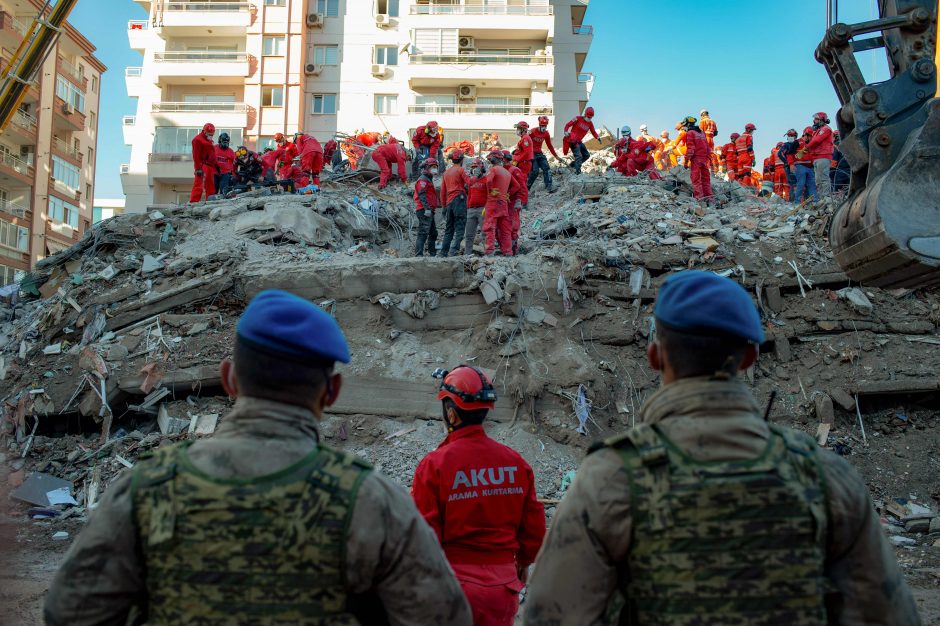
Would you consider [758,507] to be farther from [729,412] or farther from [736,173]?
[736,173]

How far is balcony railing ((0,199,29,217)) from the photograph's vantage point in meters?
33.8

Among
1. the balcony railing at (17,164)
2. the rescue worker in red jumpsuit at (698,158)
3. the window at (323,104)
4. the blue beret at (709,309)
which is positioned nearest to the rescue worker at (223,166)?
the rescue worker in red jumpsuit at (698,158)

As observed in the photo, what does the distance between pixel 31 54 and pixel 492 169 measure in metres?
8.33

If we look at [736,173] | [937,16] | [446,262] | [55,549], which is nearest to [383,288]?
[446,262]

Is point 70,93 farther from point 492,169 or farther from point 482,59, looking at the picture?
point 492,169

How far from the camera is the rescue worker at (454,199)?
41.6 ft

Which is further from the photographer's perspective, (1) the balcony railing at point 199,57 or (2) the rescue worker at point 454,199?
(1) the balcony railing at point 199,57

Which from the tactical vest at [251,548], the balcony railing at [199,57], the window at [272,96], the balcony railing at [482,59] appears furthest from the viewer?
the window at [272,96]

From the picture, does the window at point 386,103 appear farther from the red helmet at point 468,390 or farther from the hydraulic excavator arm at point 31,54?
the red helmet at point 468,390

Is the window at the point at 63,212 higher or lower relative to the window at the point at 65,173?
lower

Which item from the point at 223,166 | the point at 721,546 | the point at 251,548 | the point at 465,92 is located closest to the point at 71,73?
the point at 465,92

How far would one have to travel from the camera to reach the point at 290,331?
6.12ft

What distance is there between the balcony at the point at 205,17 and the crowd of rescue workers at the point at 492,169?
19575 millimetres

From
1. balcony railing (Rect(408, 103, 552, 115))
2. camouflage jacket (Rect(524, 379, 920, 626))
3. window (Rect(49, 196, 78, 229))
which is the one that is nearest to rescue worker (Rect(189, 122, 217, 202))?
camouflage jacket (Rect(524, 379, 920, 626))
